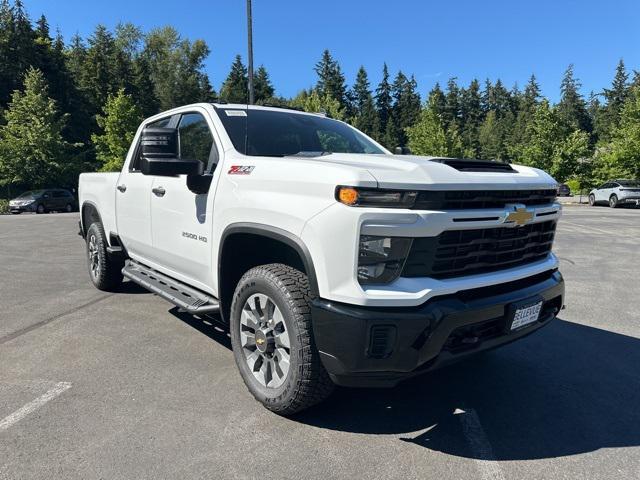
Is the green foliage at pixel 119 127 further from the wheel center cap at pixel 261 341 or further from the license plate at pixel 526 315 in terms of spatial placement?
the license plate at pixel 526 315

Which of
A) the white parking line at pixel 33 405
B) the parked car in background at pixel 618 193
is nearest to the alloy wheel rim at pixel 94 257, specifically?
the white parking line at pixel 33 405

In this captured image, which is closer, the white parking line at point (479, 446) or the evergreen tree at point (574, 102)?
the white parking line at point (479, 446)

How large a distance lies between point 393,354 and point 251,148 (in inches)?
76.9

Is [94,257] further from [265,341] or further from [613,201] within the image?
[613,201]

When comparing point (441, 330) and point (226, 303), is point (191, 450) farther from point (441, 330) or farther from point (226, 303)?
point (441, 330)

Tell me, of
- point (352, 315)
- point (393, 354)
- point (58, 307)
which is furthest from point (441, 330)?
point (58, 307)

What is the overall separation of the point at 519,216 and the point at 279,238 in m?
1.45

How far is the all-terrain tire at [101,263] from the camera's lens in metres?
5.83

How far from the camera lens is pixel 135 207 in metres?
4.77

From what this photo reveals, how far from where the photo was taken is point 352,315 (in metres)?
A: 2.43

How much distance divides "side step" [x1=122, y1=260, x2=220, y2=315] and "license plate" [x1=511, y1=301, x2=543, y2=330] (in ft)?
6.64

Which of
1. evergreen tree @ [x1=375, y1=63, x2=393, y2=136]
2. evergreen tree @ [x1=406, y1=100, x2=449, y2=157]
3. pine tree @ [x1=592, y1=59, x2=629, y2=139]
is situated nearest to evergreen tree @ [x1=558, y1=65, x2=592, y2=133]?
pine tree @ [x1=592, y1=59, x2=629, y2=139]

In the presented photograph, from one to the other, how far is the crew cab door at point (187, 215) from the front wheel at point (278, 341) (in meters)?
0.61

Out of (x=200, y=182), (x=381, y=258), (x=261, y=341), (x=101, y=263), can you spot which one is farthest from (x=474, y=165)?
(x=101, y=263)
